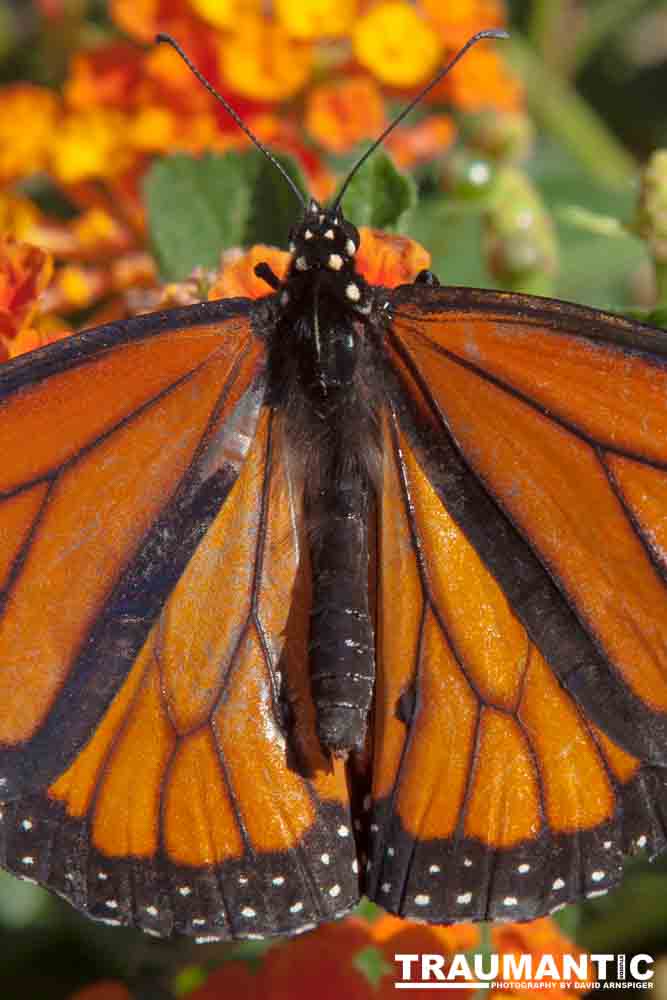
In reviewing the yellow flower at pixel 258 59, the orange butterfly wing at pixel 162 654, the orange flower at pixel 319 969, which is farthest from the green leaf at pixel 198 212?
the orange flower at pixel 319 969

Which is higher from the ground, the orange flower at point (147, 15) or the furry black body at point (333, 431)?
the orange flower at point (147, 15)

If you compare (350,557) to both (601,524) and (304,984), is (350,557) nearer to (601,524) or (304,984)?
(601,524)

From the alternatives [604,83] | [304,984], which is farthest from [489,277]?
[304,984]

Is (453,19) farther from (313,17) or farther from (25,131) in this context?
(25,131)

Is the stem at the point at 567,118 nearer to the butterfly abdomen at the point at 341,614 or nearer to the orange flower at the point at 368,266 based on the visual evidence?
the orange flower at the point at 368,266

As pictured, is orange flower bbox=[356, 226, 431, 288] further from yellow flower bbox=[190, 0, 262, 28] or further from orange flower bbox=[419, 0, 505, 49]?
orange flower bbox=[419, 0, 505, 49]

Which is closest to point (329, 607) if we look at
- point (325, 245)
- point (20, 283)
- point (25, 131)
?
point (325, 245)

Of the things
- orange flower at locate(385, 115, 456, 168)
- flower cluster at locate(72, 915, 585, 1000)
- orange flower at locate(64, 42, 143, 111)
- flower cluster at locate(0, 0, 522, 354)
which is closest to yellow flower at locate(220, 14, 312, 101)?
flower cluster at locate(0, 0, 522, 354)
